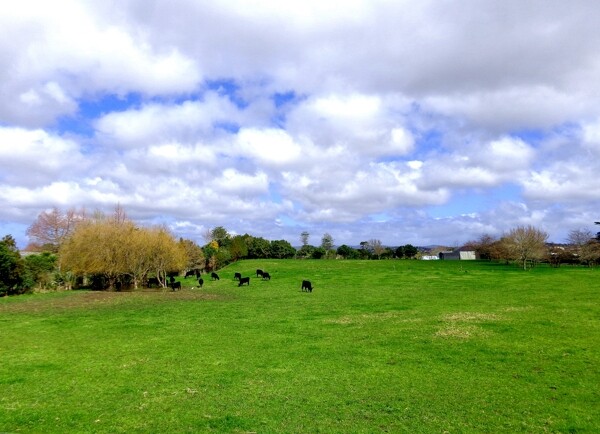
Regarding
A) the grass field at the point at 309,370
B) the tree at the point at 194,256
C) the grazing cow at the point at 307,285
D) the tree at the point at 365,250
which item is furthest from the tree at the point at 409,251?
the grass field at the point at 309,370

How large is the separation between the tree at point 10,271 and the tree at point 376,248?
70156 millimetres

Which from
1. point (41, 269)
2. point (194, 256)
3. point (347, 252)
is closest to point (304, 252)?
point (347, 252)

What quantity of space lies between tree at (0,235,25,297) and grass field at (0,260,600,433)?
→ 16070 millimetres

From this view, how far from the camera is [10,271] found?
122ft

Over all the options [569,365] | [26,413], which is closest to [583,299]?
[569,365]

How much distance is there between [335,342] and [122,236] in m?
33.7

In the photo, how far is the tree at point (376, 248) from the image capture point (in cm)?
9339

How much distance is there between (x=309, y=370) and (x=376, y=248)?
276ft

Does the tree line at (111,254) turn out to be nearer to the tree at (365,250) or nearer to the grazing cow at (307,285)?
the grazing cow at (307,285)

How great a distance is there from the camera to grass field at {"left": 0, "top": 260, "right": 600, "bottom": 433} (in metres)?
8.90

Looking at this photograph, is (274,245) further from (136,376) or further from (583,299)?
(136,376)

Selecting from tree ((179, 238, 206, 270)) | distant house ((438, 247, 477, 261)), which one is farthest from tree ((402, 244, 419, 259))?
tree ((179, 238, 206, 270))

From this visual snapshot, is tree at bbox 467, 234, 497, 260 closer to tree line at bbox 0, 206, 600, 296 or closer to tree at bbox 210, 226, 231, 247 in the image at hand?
tree line at bbox 0, 206, 600, 296

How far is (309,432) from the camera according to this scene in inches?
324
